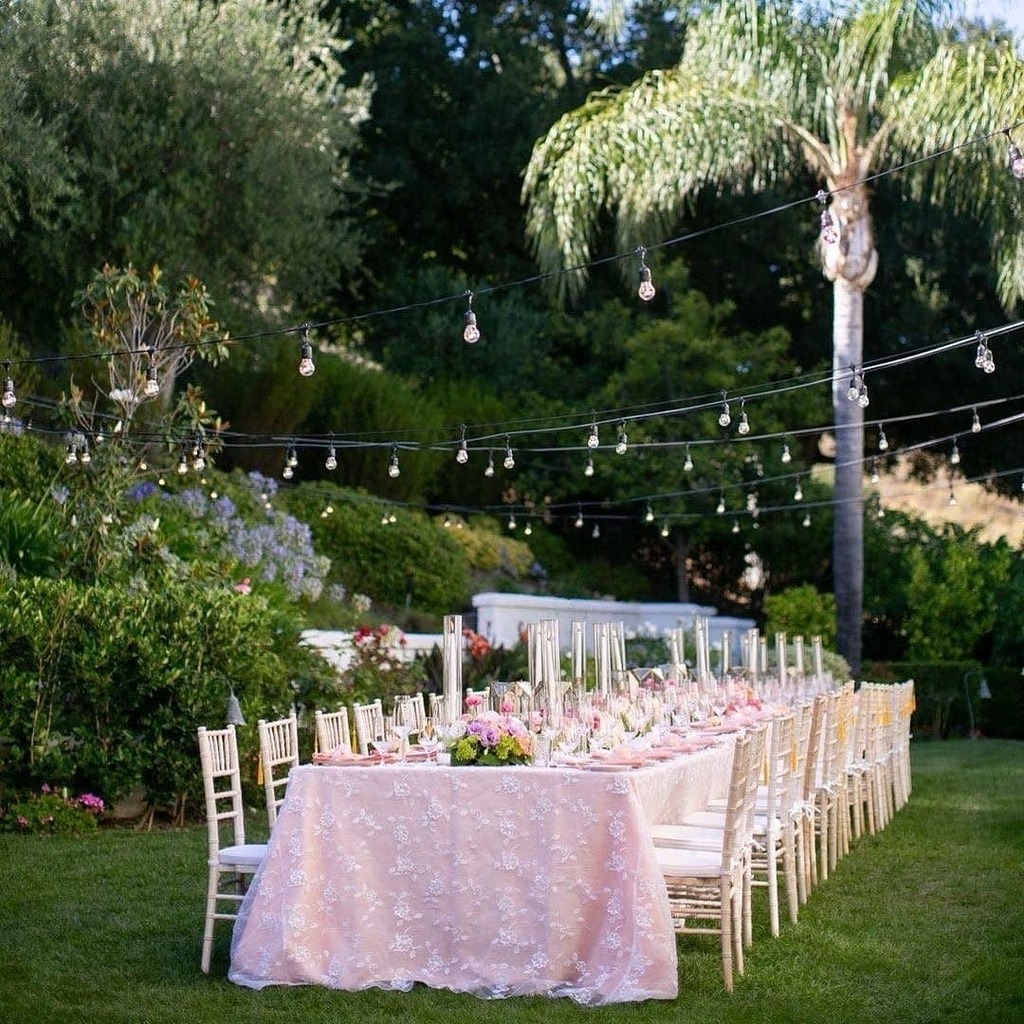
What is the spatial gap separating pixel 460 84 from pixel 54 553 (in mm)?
14784

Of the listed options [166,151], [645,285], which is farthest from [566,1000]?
[166,151]

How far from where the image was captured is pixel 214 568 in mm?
12984

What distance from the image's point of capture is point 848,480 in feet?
60.6

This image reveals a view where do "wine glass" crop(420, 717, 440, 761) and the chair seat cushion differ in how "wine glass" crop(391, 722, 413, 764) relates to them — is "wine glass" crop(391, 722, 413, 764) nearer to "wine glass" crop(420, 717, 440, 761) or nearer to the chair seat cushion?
"wine glass" crop(420, 717, 440, 761)

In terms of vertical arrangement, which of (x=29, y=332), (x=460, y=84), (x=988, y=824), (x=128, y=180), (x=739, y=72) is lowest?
(x=988, y=824)

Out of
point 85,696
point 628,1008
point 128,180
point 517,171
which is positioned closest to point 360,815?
point 628,1008

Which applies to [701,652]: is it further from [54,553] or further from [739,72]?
[739,72]

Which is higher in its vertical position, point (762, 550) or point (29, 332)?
point (29, 332)

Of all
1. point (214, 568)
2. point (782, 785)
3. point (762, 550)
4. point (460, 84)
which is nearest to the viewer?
point (782, 785)

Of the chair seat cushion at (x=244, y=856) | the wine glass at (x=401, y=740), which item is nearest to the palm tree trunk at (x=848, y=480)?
the wine glass at (x=401, y=740)

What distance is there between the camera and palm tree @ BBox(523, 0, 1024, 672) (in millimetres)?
16922

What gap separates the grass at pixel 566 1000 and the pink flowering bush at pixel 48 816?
0.75 feet

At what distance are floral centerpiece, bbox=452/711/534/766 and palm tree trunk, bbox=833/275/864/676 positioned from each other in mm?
12125

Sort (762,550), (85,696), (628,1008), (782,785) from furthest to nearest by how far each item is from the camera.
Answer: (762,550), (85,696), (782,785), (628,1008)
